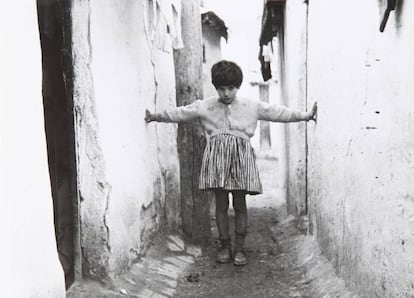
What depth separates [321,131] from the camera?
465cm

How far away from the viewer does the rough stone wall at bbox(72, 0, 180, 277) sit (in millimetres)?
3494

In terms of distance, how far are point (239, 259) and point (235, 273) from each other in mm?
190

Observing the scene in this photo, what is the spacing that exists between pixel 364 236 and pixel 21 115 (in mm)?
2006

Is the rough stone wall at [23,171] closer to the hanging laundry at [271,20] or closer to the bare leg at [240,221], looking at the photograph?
the bare leg at [240,221]

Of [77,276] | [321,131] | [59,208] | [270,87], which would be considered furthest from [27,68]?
[270,87]

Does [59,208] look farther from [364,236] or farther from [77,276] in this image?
[364,236]

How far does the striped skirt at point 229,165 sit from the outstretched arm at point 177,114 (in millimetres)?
285

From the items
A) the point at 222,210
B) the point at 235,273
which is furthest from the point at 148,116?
the point at 235,273

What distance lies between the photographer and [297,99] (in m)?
6.29

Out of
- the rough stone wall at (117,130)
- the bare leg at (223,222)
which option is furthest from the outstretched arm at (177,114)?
the bare leg at (223,222)

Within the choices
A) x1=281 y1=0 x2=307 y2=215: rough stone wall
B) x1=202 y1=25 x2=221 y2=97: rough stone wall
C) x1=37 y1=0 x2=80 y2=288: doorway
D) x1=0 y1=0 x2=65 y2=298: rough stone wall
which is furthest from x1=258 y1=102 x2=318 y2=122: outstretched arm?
x1=202 y1=25 x2=221 y2=97: rough stone wall

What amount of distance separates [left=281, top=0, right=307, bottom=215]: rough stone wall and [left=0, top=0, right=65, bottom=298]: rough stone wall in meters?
3.63

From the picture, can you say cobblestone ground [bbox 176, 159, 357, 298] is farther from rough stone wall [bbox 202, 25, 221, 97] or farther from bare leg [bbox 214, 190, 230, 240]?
rough stone wall [bbox 202, 25, 221, 97]

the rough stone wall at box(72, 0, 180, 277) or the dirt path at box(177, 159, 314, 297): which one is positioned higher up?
the rough stone wall at box(72, 0, 180, 277)
